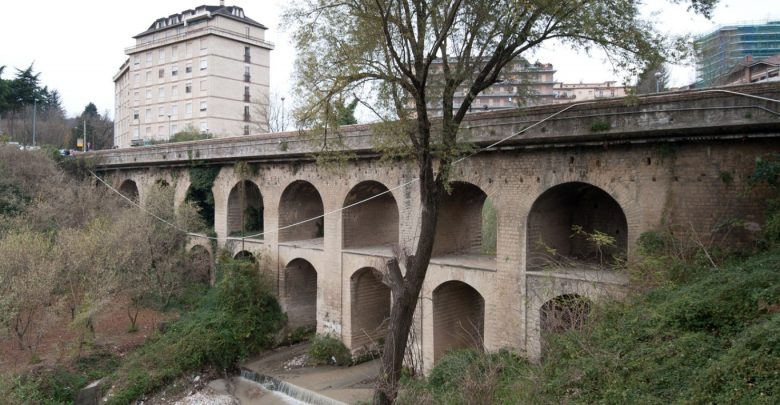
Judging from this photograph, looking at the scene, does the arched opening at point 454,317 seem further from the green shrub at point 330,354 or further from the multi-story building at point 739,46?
the multi-story building at point 739,46

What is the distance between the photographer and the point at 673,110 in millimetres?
9336

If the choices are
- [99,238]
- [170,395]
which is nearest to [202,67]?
[99,238]

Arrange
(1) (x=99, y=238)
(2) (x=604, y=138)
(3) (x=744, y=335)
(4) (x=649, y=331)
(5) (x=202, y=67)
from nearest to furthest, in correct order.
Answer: (3) (x=744, y=335) < (4) (x=649, y=331) < (2) (x=604, y=138) < (1) (x=99, y=238) < (5) (x=202, y=67)

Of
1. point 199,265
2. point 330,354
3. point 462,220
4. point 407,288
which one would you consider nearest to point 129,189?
point 199,265

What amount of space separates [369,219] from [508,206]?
18.6ft

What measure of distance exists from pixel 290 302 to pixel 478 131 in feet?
30.1

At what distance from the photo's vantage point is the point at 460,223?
14727 mm

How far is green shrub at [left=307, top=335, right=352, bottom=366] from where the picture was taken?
15.0m

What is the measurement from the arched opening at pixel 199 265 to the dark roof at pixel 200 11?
20.5 meters

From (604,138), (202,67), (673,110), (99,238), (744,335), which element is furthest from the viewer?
(202,67)

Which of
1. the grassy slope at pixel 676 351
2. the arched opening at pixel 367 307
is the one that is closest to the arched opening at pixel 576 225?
the grassy slope at pixel 676 351

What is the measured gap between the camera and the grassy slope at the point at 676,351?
18.5 feet

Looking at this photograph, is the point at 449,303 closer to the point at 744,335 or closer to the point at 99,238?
the point at 744,335

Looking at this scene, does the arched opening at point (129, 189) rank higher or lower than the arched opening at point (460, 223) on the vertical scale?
higher
